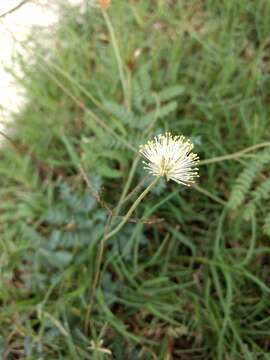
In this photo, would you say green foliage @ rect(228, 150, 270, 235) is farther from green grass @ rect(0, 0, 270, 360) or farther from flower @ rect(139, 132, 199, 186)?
flower @ rect(139, 132, 199, 186)

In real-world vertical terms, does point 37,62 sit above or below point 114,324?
above

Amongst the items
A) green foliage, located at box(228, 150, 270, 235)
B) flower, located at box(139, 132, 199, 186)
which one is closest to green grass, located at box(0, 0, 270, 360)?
green foliage, located at box(228, 150, 270, 235)

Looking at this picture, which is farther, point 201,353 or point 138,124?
point 138,124

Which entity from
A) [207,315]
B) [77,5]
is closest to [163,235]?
[207,315]

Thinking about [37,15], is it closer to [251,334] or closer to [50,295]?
[50,295]

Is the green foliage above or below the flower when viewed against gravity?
above

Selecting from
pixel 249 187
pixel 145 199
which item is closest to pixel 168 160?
pixel 249 187

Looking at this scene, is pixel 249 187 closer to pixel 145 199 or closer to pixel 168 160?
pixel 145 199

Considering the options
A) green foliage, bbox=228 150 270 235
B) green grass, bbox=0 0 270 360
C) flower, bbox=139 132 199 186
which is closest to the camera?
flower, bbox=139 132 199 186
